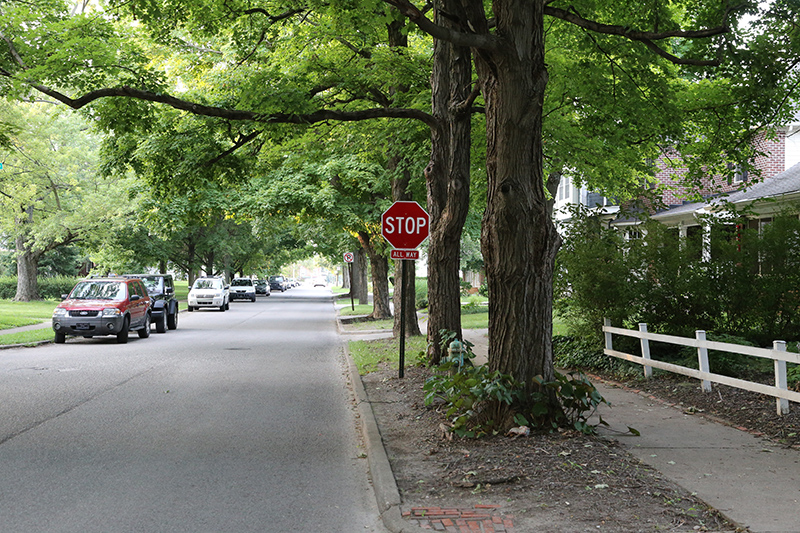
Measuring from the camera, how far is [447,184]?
1337cm

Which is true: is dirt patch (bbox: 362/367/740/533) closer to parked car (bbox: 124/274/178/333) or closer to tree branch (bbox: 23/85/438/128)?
tree branch (bbox: 23/85/438/128)

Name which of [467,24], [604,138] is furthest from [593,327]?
[467,24]

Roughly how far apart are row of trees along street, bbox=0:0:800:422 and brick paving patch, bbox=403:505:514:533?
8.53ft

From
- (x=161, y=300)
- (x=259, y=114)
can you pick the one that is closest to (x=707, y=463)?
(x=259, y=114)

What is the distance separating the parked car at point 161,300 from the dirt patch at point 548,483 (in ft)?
61.4

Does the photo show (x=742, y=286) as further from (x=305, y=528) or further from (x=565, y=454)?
(x=305, y=528)

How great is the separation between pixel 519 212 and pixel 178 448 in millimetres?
4312

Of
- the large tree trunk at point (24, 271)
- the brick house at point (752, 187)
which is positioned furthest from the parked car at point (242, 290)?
the brick house at point (752, 187)

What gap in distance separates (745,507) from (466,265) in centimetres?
6358

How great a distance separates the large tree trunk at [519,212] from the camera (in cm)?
793

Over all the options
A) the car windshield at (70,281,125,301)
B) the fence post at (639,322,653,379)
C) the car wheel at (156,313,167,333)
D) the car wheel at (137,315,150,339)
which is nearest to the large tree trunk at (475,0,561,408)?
the fence post at (639,322,653,379)

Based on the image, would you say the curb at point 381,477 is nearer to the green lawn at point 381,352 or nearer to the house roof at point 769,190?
the green lawn at point 381,352

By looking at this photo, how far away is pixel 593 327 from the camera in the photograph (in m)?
14.3

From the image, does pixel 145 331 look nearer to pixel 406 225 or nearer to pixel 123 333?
pixel 123 333
